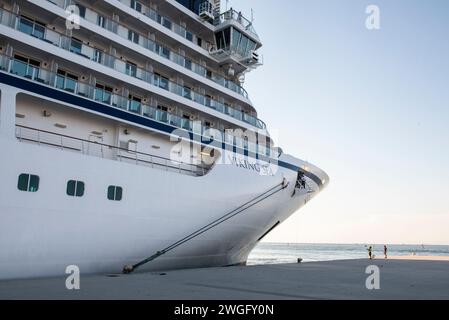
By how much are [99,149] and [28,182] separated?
389cm

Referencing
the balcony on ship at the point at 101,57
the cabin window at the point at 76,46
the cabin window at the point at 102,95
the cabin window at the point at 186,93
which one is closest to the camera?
the balcony on ship at the point at 101,57

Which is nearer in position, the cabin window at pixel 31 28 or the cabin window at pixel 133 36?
the cabin window at pixel 31 28

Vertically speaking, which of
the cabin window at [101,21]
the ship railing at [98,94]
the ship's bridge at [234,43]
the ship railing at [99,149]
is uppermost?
the ship's bridge at [234,43]

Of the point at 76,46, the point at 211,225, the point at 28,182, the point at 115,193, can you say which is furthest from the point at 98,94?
the point at 211,225

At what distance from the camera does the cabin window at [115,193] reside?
1224cm

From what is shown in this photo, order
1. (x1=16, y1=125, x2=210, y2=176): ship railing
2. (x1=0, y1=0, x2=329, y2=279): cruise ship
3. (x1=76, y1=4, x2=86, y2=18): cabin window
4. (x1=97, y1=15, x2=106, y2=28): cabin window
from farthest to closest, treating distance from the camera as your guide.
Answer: (x1=97, y1=15, x2=106, y2=28): cabin window, (x1=76, y1=4, x2=86, y2=18): cabin window, (x1=16, y1=125, x2=210, y2=176): ship railing, (x1=0, y1=0, x2=329, y2=279): cruise ship

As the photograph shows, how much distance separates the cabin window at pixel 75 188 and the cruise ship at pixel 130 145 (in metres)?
0.03

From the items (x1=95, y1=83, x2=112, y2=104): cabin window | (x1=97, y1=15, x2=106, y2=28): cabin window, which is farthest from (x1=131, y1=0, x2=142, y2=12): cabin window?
(x1=95, y1=83, x2=112, y2=104): cabin window

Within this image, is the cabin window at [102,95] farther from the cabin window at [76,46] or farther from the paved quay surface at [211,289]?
the paved quay surface at [211,289]

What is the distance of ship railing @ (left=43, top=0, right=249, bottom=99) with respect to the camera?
15867 millimetres

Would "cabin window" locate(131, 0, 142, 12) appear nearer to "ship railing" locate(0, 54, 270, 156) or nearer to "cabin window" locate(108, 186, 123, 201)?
"ship railing" locate(0, 54, 270, 156)

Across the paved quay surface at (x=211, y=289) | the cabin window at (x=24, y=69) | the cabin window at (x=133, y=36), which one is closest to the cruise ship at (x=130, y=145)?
the cabin window at (x=24, y=69)

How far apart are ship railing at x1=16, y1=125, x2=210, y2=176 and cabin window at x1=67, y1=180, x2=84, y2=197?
1.54m
